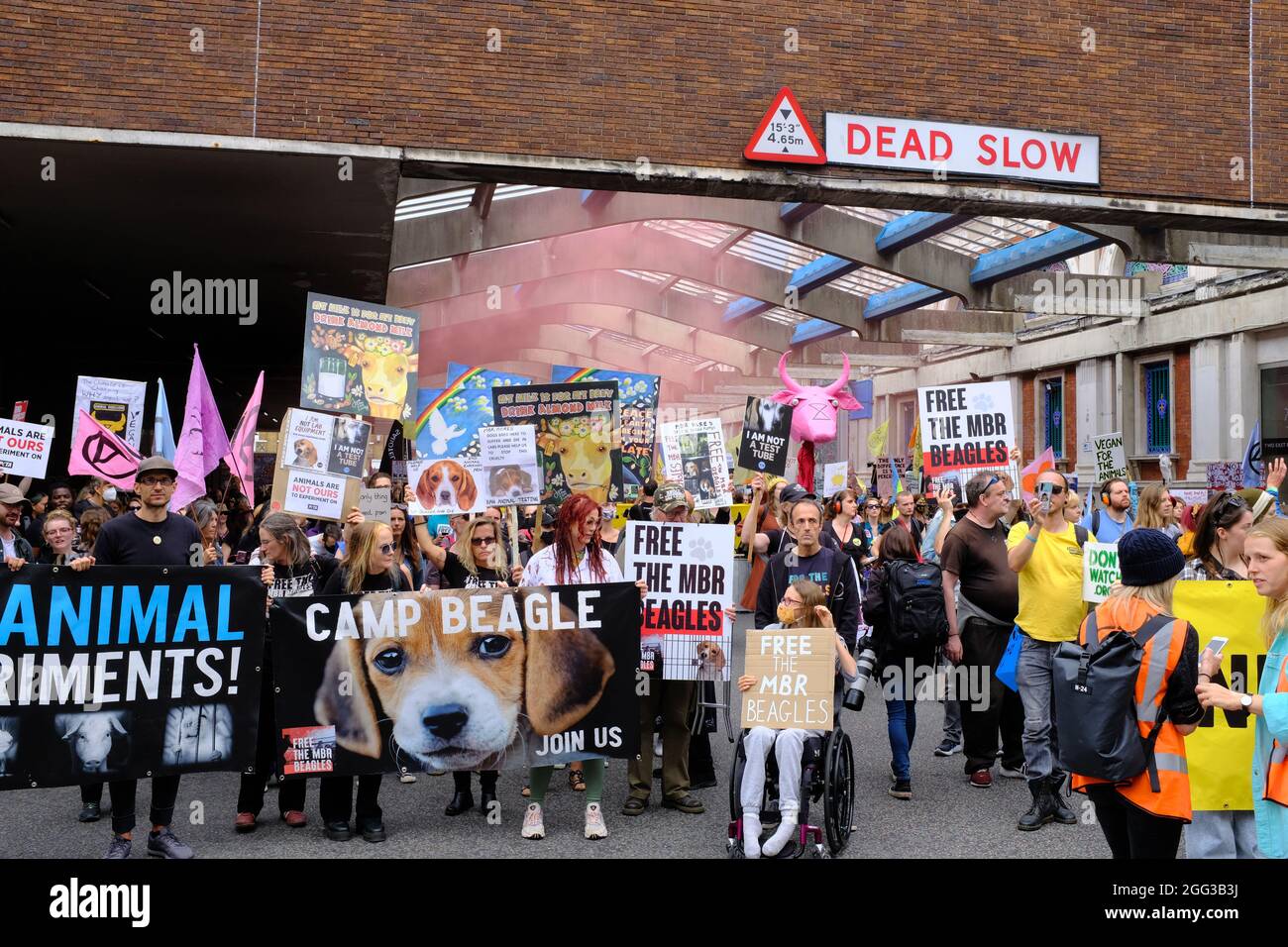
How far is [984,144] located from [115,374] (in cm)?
2347

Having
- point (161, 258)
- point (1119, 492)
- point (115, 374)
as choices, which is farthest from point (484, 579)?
point (115, 374)

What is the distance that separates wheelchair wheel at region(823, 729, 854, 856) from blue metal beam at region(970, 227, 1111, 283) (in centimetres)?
1412

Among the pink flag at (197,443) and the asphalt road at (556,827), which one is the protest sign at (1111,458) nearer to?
the asphalt road at (556,827)

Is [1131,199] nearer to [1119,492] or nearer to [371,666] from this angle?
[1119,492]

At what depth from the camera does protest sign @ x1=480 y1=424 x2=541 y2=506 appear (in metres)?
9.33

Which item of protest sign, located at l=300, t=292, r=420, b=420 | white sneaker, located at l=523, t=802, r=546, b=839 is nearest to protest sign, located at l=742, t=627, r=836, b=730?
white sneaker, located at l=523, t=802, r=546, b=839

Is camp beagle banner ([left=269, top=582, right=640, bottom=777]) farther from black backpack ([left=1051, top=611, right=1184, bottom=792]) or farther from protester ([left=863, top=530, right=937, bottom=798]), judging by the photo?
black backpack ([left=1051, top=611, right=1184, bottom=792])

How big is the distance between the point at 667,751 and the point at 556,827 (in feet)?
3.06

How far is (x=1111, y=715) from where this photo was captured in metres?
4.30

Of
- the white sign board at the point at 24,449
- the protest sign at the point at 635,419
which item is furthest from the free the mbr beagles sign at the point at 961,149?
the white sign board at the point at 24,449

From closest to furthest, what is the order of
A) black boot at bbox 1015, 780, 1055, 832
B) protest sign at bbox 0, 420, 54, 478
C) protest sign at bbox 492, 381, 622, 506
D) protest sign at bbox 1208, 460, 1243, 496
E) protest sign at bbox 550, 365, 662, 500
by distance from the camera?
1. black boot at bbox 1015, 780, 1055, 832
2. protest sign at bbox 492, 381, 622, 506
3. protest sign at bbox 0, 420, 54, 478
4. protest sign at bbox 550, 365, 662, 500
5. protest sign at bbox 1208, 460, 1243, 496

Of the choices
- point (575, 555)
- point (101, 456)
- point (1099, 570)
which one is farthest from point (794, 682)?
point (101, 456)

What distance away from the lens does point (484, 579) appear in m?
7.86

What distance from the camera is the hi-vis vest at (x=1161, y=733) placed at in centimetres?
423
